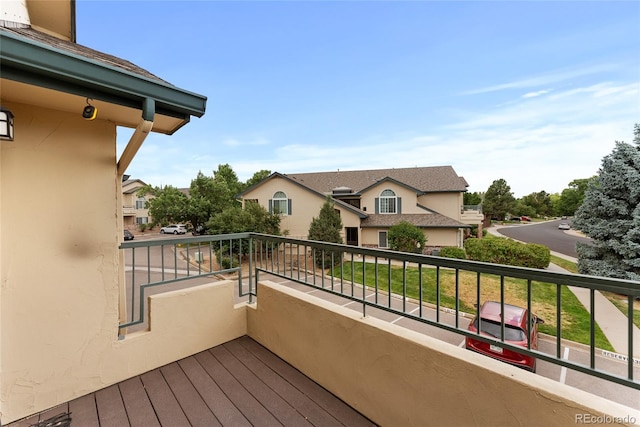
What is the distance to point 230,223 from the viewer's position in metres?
16.1

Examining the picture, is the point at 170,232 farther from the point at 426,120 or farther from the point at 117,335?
the point at 117,335

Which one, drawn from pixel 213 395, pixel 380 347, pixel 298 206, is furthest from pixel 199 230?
pixel 380 347

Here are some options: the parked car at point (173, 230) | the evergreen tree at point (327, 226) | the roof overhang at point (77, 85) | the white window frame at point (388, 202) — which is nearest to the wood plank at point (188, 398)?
the roof overhang at point (77, 85)

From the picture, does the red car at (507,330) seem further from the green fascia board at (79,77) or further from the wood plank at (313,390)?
the green fascia board at (79,77)

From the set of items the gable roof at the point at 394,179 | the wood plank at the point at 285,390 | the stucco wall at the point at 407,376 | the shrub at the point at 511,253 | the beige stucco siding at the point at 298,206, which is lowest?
the shrub at the point at 511,253

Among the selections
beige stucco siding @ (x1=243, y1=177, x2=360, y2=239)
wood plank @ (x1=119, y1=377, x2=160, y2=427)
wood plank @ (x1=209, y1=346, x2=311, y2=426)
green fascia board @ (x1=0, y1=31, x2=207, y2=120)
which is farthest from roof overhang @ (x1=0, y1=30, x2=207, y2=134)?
beige stucco siding @ (x1=243, y1=177, x2=360, y2=239)

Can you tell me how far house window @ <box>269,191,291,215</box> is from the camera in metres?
18.8

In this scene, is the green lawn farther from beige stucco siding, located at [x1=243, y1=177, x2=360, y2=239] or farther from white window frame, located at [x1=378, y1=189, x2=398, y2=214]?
white window frame, located at [x1=378, y1=189, x2=398, y2=214]

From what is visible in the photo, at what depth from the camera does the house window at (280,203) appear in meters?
18.8

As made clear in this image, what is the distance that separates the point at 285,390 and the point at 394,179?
57.5 ft

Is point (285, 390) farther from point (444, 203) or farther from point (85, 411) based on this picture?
point (444, 203)

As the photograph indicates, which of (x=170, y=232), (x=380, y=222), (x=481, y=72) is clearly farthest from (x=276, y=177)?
(x=170, y=232)

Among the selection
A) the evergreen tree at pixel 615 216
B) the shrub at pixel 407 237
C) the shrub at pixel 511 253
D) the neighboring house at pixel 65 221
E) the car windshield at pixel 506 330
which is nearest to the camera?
the neighboring house at pixel 65 221

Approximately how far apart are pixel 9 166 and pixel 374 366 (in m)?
2.96
